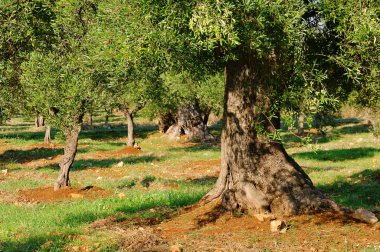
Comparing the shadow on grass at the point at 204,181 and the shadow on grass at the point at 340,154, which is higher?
the shadow on grass at the point at 340,154

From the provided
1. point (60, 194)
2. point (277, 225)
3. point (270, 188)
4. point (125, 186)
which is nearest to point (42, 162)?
point (125, 186)

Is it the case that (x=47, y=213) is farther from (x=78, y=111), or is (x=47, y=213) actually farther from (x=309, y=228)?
(x=309, y=228)

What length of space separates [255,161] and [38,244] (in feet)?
19.4

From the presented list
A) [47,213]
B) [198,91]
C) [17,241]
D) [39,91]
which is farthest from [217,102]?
[17,241]

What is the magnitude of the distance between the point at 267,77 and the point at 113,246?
5.55 metres

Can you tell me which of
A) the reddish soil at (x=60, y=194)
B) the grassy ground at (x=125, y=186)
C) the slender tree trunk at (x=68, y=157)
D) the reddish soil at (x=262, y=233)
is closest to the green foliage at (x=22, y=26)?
the grassy ground at (x=125, y=186)

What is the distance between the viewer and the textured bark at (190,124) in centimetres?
4566

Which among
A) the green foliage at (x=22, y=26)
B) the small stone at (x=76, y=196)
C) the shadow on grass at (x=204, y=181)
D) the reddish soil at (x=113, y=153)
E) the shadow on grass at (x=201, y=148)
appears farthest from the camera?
the shadow on grass at (x=201, y=148)

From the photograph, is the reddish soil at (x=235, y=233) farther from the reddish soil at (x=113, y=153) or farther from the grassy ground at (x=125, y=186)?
the reddish soil at (x=113, y=153)

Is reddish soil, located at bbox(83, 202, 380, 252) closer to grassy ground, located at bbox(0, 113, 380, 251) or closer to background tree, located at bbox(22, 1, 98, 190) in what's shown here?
grassy ground, located at bbox(0, 113, 380, 251)

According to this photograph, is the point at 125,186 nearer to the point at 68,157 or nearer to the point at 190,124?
the point at 68,157

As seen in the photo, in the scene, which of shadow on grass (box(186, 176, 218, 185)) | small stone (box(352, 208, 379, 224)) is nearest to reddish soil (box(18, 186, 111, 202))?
shadow on grass (box(186, 176, 218, 185))

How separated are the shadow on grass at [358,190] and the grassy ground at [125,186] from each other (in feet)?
0.12

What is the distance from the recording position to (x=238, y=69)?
11.5 metres
